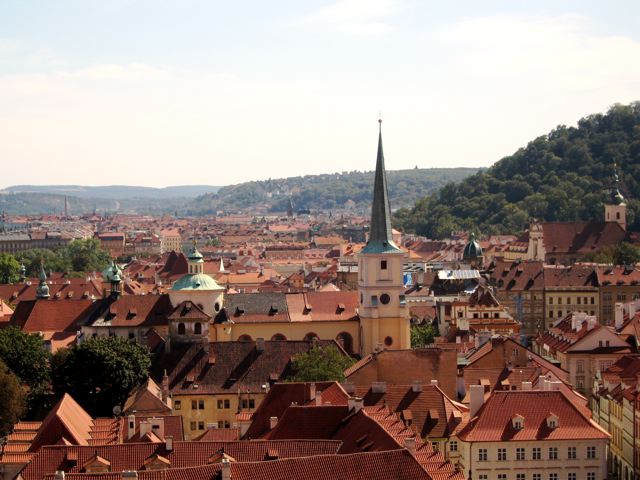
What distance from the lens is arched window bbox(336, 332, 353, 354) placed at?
91125 mm

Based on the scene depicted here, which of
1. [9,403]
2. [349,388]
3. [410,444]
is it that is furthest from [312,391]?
[9,403]

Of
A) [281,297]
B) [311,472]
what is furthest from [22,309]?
[311,472]

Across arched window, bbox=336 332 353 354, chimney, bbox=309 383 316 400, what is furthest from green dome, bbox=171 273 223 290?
chimney, bbox=309 383 316 400

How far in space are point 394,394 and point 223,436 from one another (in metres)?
7.61

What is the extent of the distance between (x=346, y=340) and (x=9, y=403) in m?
29.2

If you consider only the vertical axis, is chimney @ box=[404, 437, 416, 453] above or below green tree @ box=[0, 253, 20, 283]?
above

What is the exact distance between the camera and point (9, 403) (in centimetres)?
6712

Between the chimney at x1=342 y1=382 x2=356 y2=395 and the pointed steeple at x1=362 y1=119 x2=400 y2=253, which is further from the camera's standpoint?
the pointed steeple at x1=362 y1=119 x2=400 y2=253

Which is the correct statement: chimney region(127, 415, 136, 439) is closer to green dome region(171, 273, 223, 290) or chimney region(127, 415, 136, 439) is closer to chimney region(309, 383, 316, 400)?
chimney region(309, 383, 316, 400)

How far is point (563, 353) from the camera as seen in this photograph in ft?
281

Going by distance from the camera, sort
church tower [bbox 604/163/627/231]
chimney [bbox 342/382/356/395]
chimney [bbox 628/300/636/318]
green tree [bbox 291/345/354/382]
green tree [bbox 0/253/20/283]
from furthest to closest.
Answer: church tower [bbox 604/163/627/231]
green tree [bbox 0/253/20/283]
chimney [bbox 628/300/636/318]
green tree [bbox 291/345/354/382]
chimney [bbox 342/382/356/395]

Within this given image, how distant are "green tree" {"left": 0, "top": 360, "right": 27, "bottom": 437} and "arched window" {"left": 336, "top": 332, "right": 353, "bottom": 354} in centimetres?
2688

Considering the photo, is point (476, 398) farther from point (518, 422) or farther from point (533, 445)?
point (533, 445)

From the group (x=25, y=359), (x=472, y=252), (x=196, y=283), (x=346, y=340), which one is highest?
(x=196, y=283)
